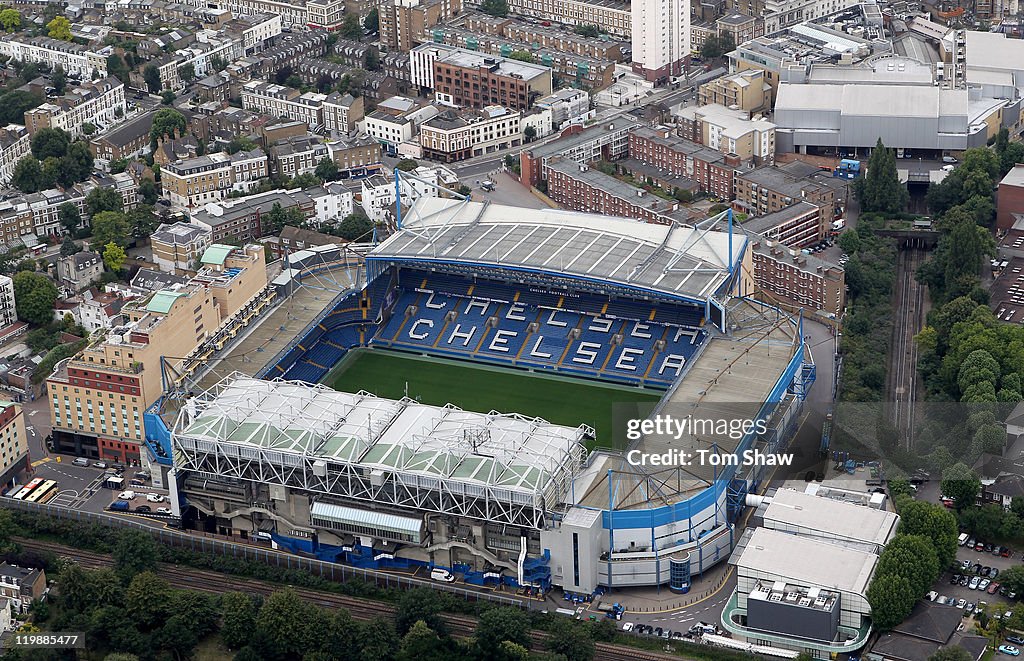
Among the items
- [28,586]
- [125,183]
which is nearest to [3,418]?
[28,586]

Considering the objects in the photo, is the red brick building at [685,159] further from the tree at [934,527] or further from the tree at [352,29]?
the tree at [934,527]

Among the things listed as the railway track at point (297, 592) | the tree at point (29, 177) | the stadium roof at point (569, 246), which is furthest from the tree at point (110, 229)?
the railway track at point (297, 592)

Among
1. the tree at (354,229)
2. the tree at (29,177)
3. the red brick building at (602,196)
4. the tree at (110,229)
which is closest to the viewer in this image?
the tree at (110,229)

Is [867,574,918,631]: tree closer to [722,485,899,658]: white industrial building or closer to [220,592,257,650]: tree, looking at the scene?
[722,485,899,658]: white industrial building

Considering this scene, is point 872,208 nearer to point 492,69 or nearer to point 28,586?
point 492,69

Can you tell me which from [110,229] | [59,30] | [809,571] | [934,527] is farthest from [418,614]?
[59,30]

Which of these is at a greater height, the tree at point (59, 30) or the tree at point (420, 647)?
the tree at point (59, 30)
